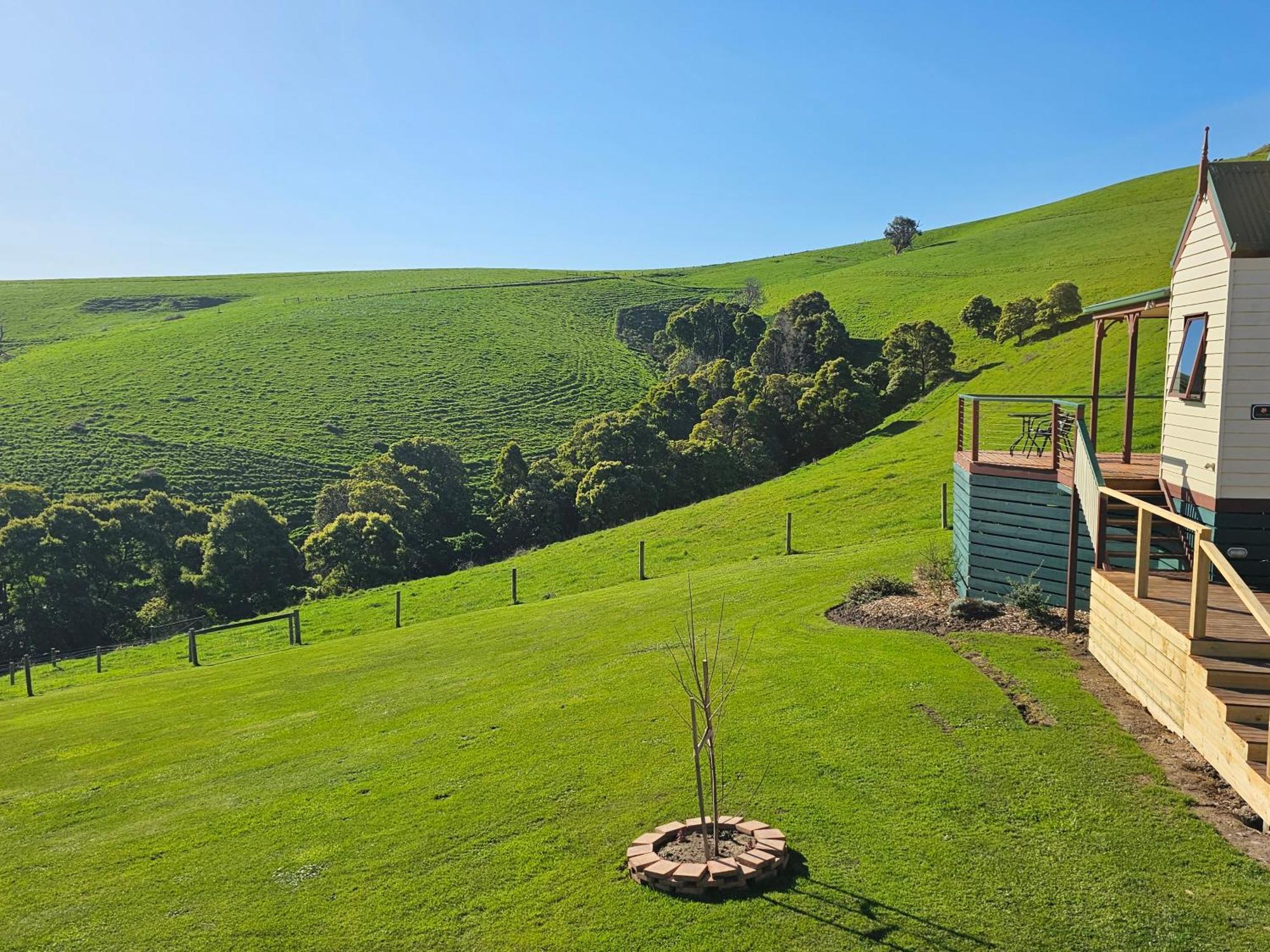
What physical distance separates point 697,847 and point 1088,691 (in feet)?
18.9

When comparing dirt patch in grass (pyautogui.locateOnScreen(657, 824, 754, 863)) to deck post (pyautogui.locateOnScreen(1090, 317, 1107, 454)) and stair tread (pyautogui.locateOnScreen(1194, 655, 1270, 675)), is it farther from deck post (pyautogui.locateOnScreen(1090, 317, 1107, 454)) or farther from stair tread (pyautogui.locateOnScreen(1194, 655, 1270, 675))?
deck post (pyautogui.locateOnScreen(1090, 317, 1107, 454))

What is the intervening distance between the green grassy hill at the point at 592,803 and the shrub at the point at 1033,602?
3.35 feet

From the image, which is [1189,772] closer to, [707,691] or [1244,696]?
[1244,696]

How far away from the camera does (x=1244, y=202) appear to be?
10219mm

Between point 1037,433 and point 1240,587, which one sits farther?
point 1037,433

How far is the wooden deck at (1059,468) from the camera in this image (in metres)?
12.1

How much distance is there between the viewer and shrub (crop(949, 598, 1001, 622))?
13609mm

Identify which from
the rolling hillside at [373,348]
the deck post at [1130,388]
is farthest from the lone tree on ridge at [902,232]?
the deck post at [1130,388]

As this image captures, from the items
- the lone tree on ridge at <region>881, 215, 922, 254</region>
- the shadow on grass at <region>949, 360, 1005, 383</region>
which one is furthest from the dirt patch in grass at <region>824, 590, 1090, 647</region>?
the lone tree on ridge at <region>881, 215, 922, 254</region>

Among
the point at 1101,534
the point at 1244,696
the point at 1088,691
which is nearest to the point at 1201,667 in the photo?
the point at 1244,696

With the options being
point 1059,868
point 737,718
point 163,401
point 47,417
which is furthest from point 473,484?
point 1059,868

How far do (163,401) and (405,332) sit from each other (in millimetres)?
25296

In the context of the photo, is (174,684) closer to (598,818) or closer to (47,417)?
(598,818)

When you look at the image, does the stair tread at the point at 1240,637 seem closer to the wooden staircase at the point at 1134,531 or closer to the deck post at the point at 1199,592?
the deck post at the point at 1199,592
